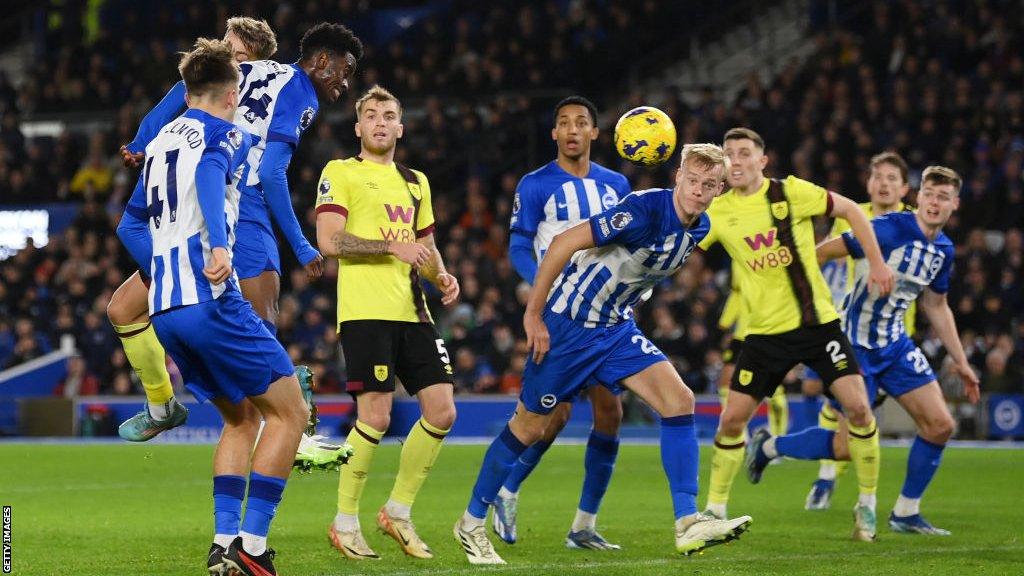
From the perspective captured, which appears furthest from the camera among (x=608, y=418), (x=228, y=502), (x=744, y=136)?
(x=744, y=136)

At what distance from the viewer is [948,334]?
31.3 ft

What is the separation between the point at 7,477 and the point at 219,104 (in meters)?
7.63

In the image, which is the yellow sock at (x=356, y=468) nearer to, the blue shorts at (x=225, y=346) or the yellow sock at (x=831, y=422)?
the blue shorts at (x=225, y=346)

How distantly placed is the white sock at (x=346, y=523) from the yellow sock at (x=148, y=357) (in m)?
1.11

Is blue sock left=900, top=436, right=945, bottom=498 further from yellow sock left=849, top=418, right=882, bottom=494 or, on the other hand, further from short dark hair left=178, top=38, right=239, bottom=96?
short dark hair left=178, top=38, right=239, bottom=96

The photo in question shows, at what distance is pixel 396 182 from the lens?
8219 mm

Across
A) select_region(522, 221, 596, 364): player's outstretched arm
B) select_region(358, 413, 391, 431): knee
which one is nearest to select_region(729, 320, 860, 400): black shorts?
select_region(522, 221, 596, 364): player's outstretched arm

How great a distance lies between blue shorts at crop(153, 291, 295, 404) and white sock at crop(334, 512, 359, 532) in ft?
5.45

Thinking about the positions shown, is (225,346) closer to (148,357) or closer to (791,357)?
(148,357)

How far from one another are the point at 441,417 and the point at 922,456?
3.15 meters

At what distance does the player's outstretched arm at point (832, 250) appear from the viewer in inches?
368

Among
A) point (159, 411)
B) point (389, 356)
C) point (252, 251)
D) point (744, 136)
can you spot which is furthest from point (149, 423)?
point (744, 136)

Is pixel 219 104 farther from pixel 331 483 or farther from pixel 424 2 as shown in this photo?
pixel 424 2

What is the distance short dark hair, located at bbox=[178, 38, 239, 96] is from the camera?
6230mm
